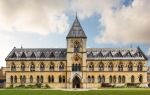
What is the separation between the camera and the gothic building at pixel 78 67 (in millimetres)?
101188

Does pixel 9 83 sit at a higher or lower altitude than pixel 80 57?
lower

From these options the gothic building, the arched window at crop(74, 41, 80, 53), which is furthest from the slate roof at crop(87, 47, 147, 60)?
the arched window at crop(74, 41, 80, 53)

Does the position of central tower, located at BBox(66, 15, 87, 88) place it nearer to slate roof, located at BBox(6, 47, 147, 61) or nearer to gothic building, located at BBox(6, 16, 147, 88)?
gothic building, located at BBox(6, 16, 147, 88)

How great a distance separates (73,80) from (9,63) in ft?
62.0

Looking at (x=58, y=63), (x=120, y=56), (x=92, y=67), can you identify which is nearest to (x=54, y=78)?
(x=58, y=63)

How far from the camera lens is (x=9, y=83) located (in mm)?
102938

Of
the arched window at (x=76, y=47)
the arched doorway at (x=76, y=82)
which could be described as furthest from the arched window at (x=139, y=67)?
the arched window at (x=76, y=47)

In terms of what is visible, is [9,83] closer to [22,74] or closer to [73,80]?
[22,74]

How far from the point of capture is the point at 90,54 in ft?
340

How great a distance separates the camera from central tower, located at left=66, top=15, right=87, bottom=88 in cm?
10081

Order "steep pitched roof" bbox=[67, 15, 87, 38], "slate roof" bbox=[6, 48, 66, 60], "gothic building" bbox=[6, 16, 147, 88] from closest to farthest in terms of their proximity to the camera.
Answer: "gothic building" bbox=[6, 16, 147, 88] < "steep pitched roof" bbox=[67, 15, 87, 38] < "slate roof" bbox=[6, 48, 66, 60]

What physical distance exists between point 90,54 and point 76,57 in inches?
186

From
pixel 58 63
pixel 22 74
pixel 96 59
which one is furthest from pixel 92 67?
pixel 22 74

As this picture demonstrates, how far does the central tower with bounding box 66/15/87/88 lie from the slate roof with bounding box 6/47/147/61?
8.31ft
